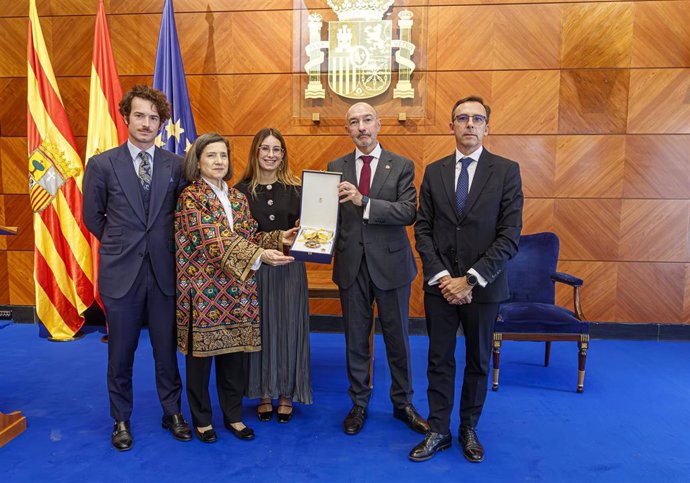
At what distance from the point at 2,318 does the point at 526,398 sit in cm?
313

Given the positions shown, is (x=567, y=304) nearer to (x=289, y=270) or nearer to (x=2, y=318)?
A: (x=289, y=270)

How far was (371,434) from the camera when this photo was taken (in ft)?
8.36

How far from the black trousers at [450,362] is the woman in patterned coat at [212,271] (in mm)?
799

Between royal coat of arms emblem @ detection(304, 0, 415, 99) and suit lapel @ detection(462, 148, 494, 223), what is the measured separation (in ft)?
7.32

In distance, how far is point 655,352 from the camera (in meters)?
3.95

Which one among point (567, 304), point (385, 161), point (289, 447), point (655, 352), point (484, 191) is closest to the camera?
point (484, 191)

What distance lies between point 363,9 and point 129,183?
9.39 feet

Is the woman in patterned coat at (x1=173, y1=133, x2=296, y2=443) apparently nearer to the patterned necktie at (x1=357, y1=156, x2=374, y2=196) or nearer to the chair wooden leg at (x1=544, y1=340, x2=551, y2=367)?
the patterned necktie at (x1=357, y1=156, x2=374, y2=196)

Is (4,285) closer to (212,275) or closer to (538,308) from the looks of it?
(212,275)

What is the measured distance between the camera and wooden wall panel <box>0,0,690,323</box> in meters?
4.14

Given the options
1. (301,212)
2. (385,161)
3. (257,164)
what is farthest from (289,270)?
(385,161)

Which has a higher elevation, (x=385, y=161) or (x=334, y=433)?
(x=385, y=161)

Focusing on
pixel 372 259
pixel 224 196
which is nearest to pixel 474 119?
pixel 372 259

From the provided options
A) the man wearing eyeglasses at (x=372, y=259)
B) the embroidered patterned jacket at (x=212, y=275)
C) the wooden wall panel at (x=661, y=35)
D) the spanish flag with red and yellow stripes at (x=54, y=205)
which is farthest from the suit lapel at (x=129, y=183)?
the wooden wall panel at (x=661, y=35)
